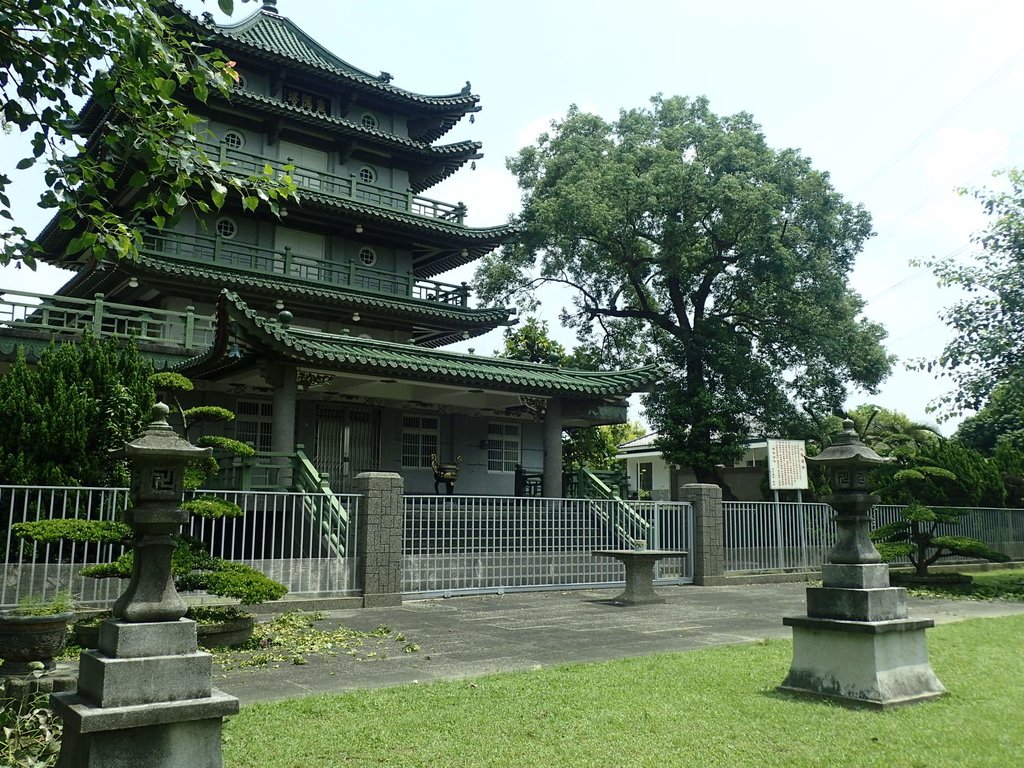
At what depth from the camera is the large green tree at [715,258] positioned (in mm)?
25172

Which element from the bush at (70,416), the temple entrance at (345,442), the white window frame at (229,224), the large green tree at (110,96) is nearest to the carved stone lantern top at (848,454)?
the large green tree at (110,96)

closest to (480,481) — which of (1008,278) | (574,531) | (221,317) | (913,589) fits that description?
(574,531)

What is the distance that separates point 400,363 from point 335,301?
612 cm

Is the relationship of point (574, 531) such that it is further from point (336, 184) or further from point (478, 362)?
point (336, 184)

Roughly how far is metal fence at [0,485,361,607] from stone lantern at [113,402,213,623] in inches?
218

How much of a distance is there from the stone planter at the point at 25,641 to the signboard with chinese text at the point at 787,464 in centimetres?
1525

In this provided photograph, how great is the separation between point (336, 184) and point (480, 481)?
30.6 ft

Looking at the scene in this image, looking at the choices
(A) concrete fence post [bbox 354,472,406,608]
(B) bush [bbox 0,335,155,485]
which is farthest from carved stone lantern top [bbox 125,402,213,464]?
(B) bush [bbox 0,335,155,485]

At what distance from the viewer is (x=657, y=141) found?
27.4 m

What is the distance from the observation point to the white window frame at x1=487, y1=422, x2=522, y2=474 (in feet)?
72.7

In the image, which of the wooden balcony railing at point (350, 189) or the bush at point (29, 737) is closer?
the bush at point (29, 737)

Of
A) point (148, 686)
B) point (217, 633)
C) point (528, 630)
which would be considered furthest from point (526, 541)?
point (148, 686)

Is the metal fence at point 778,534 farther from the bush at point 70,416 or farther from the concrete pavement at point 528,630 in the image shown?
the bush at point 70,416

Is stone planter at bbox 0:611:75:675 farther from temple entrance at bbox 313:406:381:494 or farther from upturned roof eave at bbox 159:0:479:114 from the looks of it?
upturned roof eave at bbox 159:0:479:114
